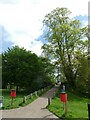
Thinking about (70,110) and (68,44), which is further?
(68,44)

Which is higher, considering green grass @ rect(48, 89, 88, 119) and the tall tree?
the tall tree

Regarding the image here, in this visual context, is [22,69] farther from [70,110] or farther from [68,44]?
[70,110]

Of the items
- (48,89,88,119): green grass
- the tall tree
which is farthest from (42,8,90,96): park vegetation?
(48,89,88,119): green grass

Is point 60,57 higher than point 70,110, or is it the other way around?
point 60,57

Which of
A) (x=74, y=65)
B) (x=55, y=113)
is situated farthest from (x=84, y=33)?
(x=55, y=113)

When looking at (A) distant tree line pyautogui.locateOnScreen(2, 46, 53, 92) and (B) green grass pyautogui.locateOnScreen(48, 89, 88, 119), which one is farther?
(A) distant tree line pyautogui.locateOnScreen(2, 46, 53, 92)

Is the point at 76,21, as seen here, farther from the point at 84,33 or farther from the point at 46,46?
the point at 46,46

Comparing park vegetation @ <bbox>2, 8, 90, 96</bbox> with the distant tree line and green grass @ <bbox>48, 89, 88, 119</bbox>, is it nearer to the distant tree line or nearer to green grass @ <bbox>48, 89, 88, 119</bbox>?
the distant tree line

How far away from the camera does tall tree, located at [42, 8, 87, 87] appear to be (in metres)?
45.2

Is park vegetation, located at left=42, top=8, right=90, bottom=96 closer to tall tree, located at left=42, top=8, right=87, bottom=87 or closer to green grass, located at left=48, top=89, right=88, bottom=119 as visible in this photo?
tall tree, located at left=42, top=8, right=87, bottom=87

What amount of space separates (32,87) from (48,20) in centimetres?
1137

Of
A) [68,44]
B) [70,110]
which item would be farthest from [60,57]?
[70,110]

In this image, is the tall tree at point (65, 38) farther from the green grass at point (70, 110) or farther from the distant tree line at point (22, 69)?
the green grass at point (70, 110)

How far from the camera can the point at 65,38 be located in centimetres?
4575
